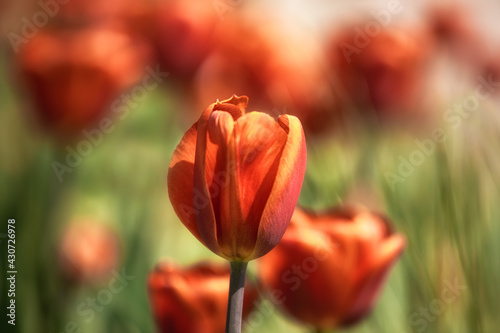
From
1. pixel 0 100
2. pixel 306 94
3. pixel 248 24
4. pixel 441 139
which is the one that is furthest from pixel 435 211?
pixel 0 100

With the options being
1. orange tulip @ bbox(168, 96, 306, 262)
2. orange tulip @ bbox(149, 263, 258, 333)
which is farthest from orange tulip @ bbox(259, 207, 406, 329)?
orange tulip @ bbox(168, 96, 306, 262)

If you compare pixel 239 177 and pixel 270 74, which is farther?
pixel 270 74

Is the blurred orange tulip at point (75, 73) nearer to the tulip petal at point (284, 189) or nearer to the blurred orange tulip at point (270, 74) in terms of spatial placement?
the blurred orange tulip at point (270, 74)

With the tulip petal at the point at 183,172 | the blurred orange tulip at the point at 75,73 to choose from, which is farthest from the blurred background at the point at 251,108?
the tulip petal at the point at 183,172

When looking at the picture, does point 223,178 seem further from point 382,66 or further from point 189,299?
point 382,66

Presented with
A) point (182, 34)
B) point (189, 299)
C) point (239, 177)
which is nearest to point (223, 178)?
point (239, 177)

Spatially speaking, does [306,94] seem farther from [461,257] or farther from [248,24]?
[461,257]
